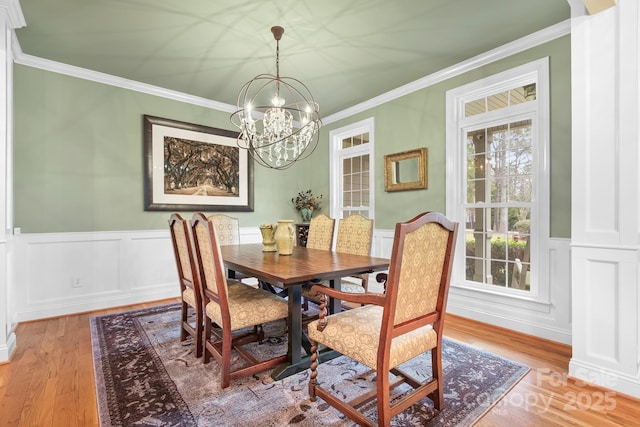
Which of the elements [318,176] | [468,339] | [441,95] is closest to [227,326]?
[468,339]

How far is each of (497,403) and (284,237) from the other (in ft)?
6.08

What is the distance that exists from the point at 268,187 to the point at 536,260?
12.2ft

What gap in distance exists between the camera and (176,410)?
5.62ft

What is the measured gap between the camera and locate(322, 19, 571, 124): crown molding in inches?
105

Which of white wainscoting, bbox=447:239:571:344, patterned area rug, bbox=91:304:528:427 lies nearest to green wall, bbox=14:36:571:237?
white wainscoting, bbox=447:239:571:344

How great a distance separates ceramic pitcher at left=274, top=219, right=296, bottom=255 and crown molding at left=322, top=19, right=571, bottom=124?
2430 mm

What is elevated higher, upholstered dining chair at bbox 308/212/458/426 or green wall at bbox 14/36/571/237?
green wall at bbox 14/36/571/237

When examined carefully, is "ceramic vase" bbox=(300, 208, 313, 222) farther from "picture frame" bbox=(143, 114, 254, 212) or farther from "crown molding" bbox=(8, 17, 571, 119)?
"crown molding" bbox=(8, 17, 571, 119)

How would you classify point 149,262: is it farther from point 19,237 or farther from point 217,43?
point 217,43

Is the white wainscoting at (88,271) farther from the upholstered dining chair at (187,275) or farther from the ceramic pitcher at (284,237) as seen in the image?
the ceramic pitcher at (284,237)

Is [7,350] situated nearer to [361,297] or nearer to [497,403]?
[361,297]

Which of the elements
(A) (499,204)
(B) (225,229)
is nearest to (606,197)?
(A) (499,204)

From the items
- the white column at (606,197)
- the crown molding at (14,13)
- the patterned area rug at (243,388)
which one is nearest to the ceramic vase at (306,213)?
the patterned area rug at (243,388)

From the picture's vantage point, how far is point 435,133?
11.9 ft
